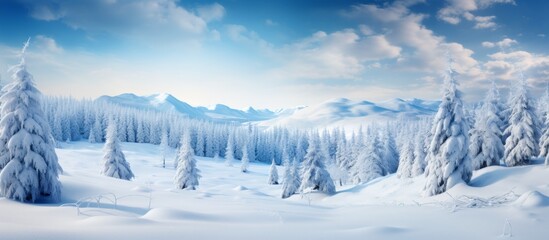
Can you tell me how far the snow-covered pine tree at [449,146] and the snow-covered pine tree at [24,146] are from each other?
26677 mm

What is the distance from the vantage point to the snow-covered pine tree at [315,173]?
40.0 metres

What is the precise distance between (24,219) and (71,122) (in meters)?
126

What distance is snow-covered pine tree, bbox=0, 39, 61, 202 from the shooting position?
1120cm

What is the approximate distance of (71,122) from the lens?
113375mm

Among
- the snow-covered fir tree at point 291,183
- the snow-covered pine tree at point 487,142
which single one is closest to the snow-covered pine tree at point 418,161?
the snow-covered pine tree at point 487,142

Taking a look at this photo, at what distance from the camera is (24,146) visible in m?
11.9

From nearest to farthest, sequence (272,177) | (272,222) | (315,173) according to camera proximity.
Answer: (272,222) → (315,173) → (272,177)

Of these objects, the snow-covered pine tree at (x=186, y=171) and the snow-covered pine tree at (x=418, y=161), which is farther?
the snow-covered pine tree at (x=418, y=161)

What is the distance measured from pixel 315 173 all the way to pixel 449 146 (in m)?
17.4

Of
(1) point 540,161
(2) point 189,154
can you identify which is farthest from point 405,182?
(2) point 189,154

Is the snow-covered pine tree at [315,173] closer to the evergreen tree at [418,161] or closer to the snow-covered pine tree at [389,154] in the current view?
the evergreen tree at [418,161]

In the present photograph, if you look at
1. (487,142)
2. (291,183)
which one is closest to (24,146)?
(487,142)

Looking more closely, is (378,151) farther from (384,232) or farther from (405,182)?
(384,232)

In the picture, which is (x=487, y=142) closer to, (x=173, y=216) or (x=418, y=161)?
(x=418, y=161)
